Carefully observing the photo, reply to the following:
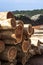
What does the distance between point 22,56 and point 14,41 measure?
80 centimetres

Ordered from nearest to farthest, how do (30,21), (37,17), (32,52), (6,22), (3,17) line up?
(6,22)
(3,17)
(32,52)
(30,21)
(37,17)

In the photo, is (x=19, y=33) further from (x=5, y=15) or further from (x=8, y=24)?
(x=5, y=15)

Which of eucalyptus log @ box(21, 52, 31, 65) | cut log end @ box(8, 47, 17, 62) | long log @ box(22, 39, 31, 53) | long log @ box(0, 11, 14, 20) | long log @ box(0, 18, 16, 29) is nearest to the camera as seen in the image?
long log @ box(0, 18, 16, 29)

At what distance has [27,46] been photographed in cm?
679

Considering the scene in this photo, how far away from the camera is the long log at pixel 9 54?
6.21m

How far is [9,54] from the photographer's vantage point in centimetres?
627

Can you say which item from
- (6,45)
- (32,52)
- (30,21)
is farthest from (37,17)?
(6,45)

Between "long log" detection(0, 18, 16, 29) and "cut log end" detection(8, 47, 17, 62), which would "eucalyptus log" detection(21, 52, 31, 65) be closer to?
"cut log end" detection(8, 47, 17, 62)

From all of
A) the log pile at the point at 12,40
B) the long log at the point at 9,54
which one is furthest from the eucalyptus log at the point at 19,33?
the long log at the point at 9,54

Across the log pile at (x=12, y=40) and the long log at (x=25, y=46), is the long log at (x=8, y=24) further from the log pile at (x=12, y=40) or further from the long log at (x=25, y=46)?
the long log at (x=25, y=46)

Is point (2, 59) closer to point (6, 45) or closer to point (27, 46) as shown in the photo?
point (6, 45)

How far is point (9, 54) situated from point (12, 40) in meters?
0.38

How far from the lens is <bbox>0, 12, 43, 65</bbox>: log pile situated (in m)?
6.11

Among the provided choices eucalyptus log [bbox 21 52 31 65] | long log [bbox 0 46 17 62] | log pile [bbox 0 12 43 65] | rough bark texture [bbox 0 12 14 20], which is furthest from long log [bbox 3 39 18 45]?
eucalyptus log [bbox 21 52 31 65]
